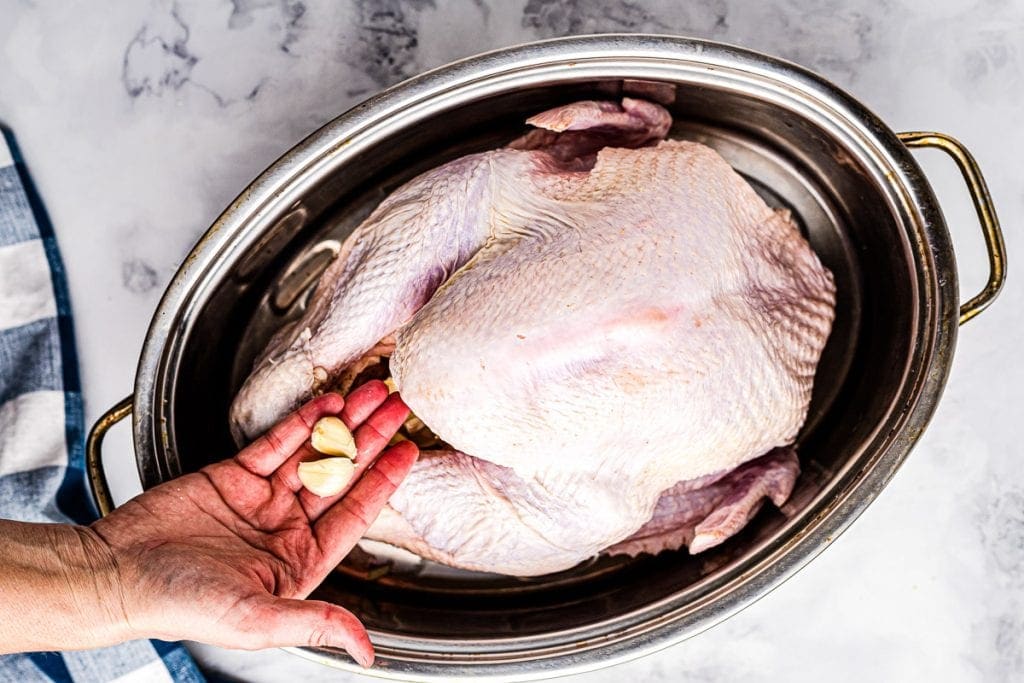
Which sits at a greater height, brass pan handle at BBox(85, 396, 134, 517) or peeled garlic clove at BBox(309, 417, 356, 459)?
peeled garlic clove at BBox(309, 417, 356, 459)

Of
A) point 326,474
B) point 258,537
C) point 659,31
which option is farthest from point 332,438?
point 659,31

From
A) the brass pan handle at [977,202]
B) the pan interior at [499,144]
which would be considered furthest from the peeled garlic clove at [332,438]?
the brass pan handle at [977,202]

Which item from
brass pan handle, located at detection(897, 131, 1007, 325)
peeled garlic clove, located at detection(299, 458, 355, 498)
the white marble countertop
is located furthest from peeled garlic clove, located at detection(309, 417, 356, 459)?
brass pan handle, located at detection(897, 131, 1007, 325)

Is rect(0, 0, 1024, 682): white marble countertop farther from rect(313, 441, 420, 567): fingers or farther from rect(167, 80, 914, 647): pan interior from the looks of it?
rect(313, 441, 420, 567): fingers

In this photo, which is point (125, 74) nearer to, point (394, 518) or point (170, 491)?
point (170, 491)

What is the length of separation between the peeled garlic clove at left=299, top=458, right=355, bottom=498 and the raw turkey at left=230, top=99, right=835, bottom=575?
92 millimetres

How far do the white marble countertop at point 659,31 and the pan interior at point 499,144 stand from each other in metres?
0.17

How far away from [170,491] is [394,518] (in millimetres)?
294

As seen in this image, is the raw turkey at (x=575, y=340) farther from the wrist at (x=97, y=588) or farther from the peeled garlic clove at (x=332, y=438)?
the wrist at (x=97, y=588)

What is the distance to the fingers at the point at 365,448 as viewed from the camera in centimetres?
110

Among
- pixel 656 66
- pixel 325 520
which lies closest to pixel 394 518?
pixel 325 520

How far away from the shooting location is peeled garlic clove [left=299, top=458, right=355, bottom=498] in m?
1.07

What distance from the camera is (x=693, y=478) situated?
45.2 inches

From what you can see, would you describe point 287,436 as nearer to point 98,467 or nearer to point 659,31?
point 98,467
